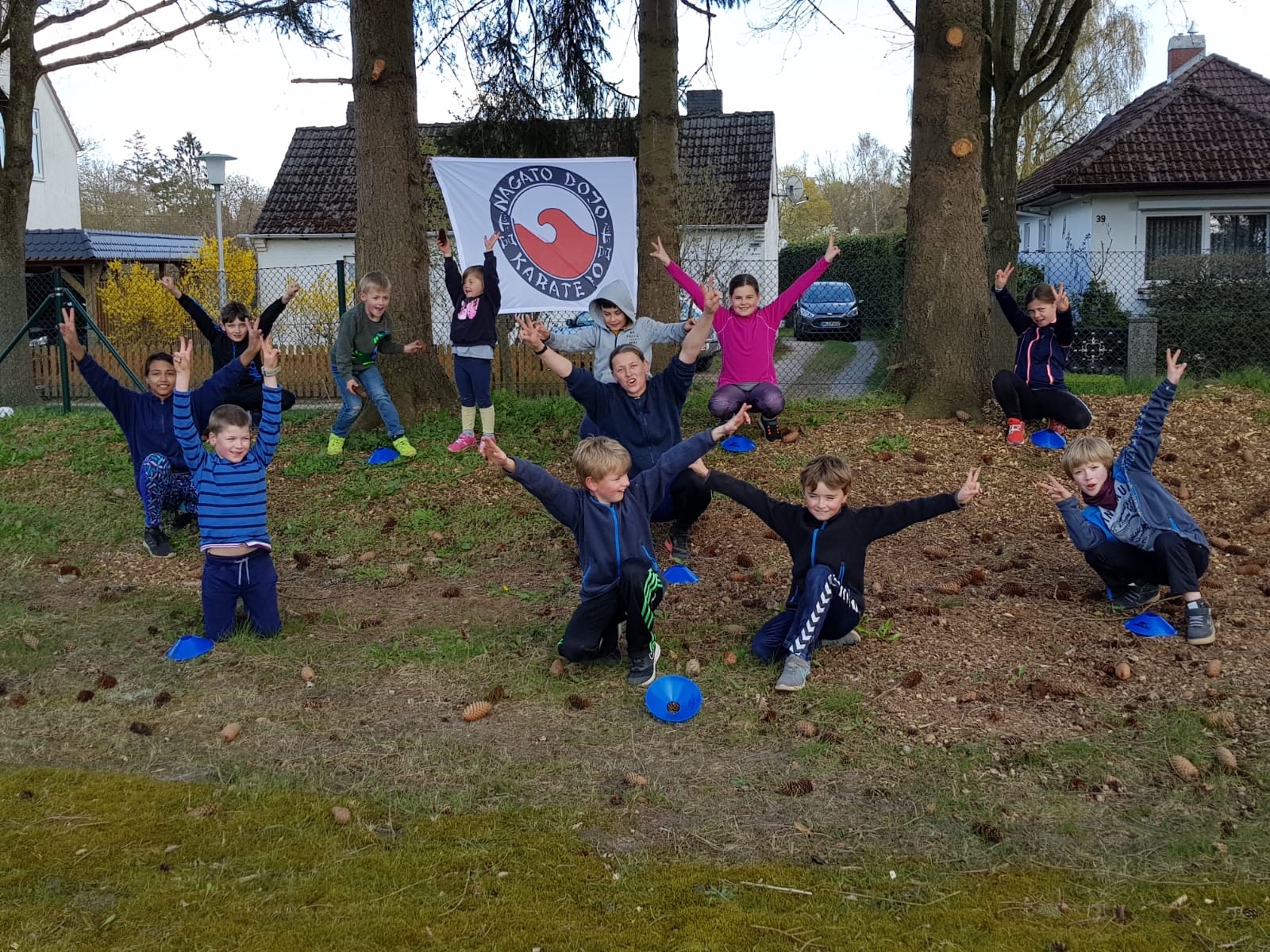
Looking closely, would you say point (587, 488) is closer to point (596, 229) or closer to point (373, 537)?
point (373, 537)

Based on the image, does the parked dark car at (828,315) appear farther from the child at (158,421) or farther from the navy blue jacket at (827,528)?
the navy blue jacket at (827,528)

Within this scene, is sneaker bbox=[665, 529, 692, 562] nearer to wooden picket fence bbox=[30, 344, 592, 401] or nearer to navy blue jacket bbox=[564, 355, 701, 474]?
navy blue jacket bbox=[564, 355, 701, 474]

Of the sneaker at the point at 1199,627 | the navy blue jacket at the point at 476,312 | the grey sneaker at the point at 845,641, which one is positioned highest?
the navy blue jacket at the point at 476,312

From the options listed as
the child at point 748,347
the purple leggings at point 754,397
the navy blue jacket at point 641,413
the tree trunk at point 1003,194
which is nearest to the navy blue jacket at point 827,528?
the navy blue jacket at point 641,413

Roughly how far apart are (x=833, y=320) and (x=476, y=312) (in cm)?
1462

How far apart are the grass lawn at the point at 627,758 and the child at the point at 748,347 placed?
3.23 ft

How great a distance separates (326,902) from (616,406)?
3878 millimetres

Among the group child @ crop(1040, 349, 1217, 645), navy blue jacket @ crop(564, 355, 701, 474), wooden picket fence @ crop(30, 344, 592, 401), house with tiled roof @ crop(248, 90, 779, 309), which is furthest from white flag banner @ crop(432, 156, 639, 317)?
house with tiled roof @ crop(248, 90, 779, 309)

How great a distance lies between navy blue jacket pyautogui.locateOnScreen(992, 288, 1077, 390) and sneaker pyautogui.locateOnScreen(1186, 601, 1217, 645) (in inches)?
138

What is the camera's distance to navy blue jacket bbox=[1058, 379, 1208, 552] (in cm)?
612

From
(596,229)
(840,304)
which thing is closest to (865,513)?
(596,229)

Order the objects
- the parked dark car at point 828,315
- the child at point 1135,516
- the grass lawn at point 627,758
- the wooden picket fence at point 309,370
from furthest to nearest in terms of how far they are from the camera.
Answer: the parked dark car at point 828,315 < the wooden picket fence at point 309,370 < the child at point 1135,516 < the grass lawn at point 627,758

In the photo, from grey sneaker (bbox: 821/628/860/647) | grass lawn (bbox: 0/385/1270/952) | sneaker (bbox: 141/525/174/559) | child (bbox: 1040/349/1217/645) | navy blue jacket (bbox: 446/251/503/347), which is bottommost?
grass lawn (bbox: 0/385/1270/952)

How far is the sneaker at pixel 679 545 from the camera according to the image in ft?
24.8
